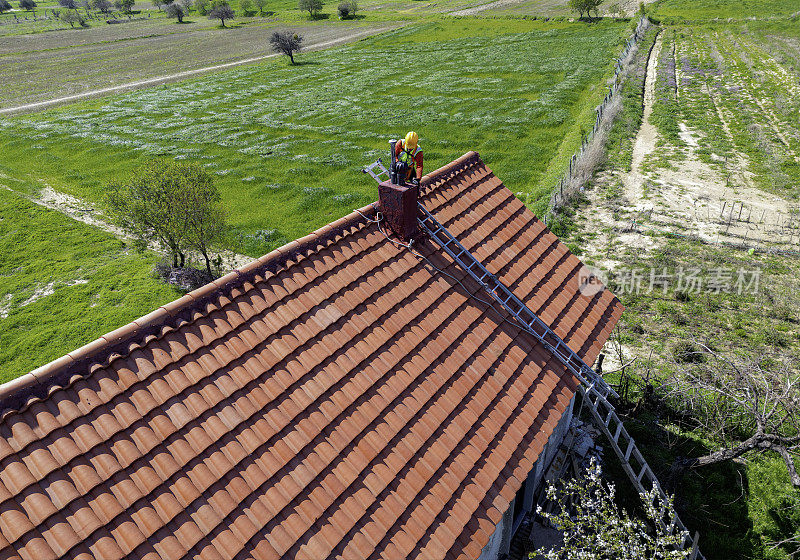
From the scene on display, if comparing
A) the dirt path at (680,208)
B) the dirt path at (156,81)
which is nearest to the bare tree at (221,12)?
the dirt path at (156,81)

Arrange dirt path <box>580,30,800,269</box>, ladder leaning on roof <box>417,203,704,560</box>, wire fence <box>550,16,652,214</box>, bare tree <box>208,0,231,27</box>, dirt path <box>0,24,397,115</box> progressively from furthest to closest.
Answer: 1. bare tree <box>208,0,231,27</box>
2. dirt path <box>0,24,397,115</box>
3. wire fence <box>550,16,652,214</box>
4. dirt path <box>580,30,800,269</box>
5. ladder leaning on roof <box>417,203,704,560</box>

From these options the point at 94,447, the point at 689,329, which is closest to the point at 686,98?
the point at 689,329

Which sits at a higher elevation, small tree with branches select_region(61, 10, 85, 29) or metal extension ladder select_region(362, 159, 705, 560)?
small tree with branches select_region(61, 10, 85, 29)

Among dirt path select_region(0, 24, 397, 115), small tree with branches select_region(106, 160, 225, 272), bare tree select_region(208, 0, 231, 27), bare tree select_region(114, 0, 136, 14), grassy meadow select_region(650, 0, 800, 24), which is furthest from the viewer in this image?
bare tree select_region(114, 0, 136, 14)

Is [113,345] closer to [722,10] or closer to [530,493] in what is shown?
[530,493]

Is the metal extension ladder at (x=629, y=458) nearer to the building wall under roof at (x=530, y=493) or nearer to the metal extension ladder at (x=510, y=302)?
the metal extension ladder at (x=510, y=302)

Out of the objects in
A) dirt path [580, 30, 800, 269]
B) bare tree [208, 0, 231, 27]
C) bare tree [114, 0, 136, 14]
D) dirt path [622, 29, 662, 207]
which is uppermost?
bare tree [114, 0, 136, 14]

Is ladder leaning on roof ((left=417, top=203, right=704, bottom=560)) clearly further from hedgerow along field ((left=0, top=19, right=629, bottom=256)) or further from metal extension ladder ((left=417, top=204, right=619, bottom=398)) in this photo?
hedgerow along field ((left=0, top=19, right=629, bottom=256))

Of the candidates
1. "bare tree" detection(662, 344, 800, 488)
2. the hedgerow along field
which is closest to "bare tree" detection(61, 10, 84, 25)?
the hedgerow along field
